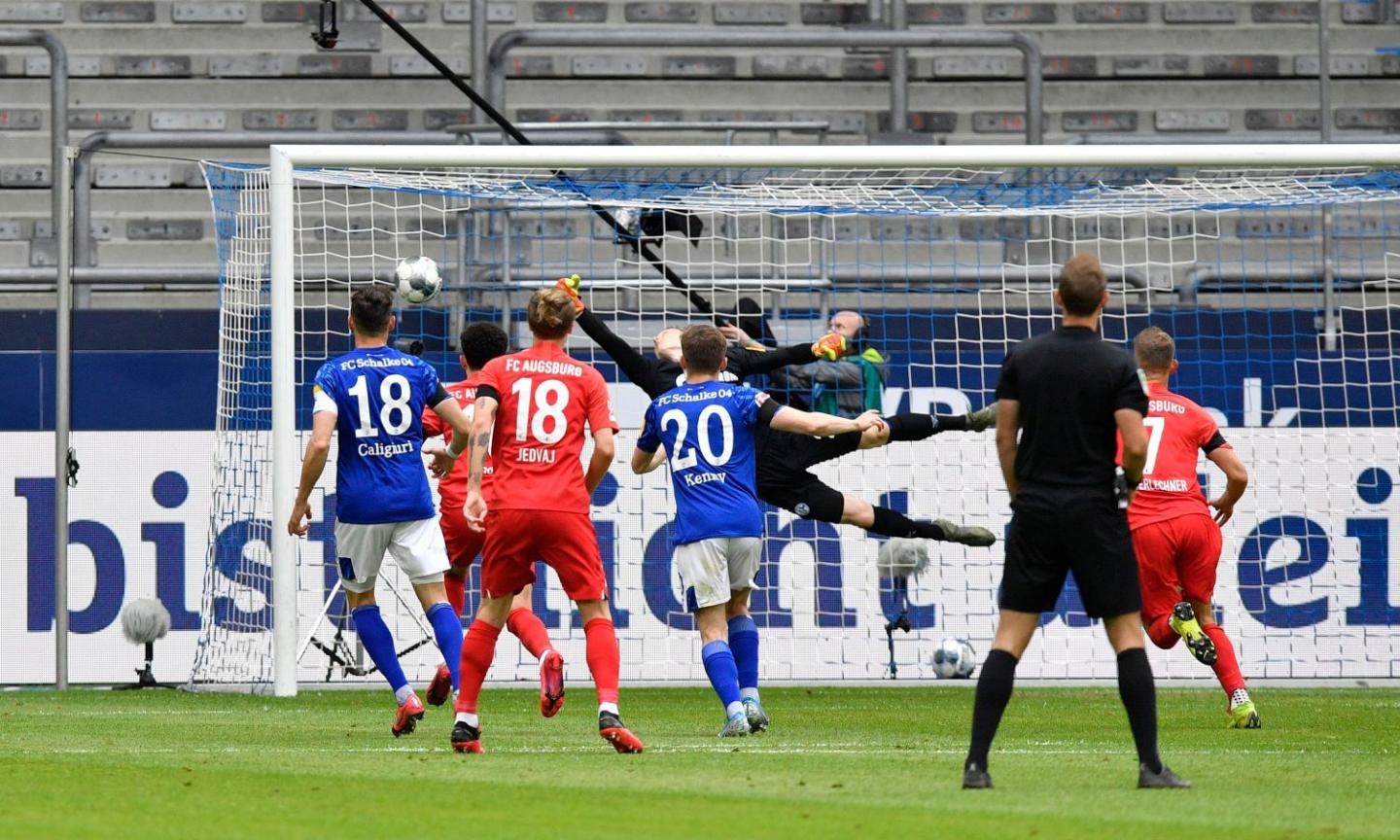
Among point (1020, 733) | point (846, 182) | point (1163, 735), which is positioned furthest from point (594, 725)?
point (846, 182)

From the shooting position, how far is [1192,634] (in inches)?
376

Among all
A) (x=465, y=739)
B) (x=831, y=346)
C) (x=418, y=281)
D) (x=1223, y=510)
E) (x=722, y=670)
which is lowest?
(x=465, y=739)

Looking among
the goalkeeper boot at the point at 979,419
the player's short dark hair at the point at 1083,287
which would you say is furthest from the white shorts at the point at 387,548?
the player's short dark hair at the point at 1083,287

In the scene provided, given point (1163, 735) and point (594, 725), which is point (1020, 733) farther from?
point (594, 725)

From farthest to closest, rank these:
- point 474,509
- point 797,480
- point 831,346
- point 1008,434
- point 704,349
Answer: point 797,480 < point 831,346 < point 704,349 < point 474,509 < point 1008,434

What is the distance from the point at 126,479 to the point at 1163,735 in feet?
24.8

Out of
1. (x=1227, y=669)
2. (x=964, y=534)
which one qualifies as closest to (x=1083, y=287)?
(x=1227, y=669)

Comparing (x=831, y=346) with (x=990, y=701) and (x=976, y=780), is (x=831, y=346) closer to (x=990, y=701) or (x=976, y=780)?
(x=990, y=701)

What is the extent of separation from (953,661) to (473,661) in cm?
603

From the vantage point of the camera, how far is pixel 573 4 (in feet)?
60.4

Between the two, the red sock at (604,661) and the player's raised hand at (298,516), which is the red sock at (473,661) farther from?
the player's raised hand at (298,516)

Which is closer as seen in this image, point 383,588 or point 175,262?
point 383,588

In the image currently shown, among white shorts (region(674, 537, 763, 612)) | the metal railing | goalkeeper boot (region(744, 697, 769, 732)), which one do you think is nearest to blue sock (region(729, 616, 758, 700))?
goalkeeper boot (region(744, 697, 769, 732))

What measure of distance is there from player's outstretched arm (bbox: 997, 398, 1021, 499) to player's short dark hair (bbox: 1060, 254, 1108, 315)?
0.36 meters
